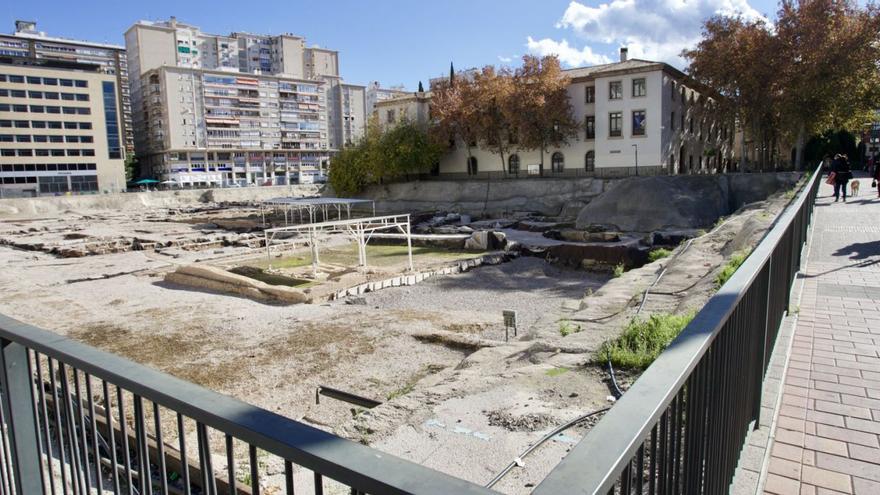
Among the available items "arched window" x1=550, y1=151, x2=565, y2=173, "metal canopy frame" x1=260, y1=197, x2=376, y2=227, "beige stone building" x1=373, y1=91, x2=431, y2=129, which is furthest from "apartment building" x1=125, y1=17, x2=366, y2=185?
"arched window" x1=550, y1=151, x2=565, y2=173

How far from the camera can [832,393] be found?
4609mm

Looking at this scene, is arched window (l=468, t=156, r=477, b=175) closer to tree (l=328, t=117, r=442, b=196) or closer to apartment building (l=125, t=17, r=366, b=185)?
tree (l=328, t=117, r=442, b=196)

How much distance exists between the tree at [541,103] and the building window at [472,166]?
26.4ft

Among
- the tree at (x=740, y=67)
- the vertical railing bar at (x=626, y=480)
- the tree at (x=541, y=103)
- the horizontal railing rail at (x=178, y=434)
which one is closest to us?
the horizontal railing rail at (x=178, y=434)

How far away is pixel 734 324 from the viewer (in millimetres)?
2859

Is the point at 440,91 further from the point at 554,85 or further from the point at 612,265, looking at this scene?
the point at 612,265

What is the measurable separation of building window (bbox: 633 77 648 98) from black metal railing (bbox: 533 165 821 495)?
45.6 meters

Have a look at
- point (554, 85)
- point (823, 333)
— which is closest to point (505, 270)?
point (823, 333)

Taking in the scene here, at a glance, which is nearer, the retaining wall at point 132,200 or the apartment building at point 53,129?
the retaining wall at point 132,200

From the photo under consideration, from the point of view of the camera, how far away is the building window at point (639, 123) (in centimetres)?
4616

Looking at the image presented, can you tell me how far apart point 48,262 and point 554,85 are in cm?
3821

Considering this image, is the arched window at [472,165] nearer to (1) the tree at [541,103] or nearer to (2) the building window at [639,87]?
(1) the tree at [541,103]

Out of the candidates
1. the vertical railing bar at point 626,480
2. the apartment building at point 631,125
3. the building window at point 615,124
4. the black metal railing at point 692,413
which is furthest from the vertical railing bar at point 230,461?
the building window at point 615,124

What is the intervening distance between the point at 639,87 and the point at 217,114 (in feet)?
232
